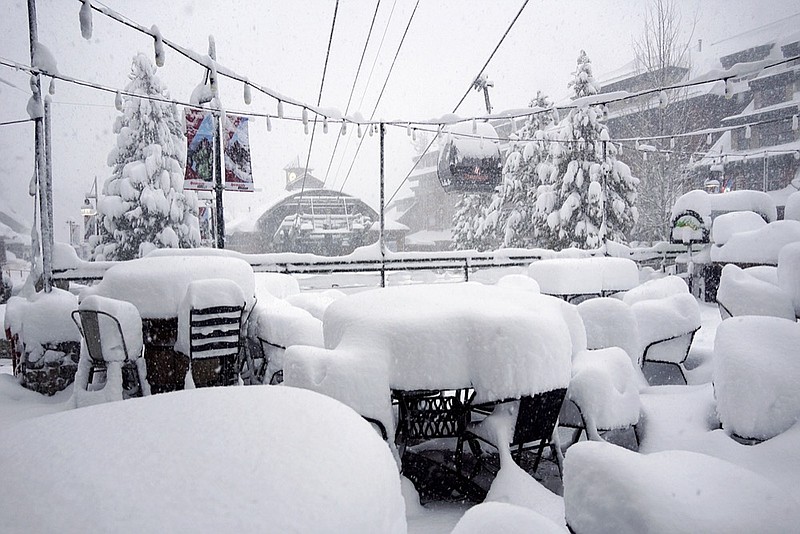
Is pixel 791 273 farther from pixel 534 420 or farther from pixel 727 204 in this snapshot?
pixel 727 204

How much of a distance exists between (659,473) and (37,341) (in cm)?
585

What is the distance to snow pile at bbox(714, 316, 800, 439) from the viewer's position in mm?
2875

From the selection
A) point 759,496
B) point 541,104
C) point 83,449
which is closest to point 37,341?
point 83,449

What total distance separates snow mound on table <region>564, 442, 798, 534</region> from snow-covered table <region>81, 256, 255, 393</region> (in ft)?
12.6

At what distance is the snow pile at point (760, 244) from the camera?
30.0ft

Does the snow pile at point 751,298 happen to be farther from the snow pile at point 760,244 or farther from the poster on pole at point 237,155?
the poster on pole at point 237,155

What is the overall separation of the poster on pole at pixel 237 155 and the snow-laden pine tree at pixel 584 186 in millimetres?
12470

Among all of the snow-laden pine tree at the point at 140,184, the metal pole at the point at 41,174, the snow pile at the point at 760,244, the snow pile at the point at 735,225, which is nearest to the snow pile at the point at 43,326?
the metal pole at the point at 41,174

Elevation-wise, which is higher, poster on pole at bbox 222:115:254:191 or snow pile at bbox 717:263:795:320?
poster on pole at bbox 222:115:254:191

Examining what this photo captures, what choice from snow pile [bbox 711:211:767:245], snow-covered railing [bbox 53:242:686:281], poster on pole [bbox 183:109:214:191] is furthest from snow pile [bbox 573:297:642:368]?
snow pile [bbox 711:211:767:245]

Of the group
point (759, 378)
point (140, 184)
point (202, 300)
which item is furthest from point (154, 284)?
point (140, 184)

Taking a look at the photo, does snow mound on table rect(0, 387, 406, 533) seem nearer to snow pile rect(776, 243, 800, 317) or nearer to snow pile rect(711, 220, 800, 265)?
snow pile rect(776, 243, 800, 317)

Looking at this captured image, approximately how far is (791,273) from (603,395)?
2477mm

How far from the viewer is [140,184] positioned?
1883 cm
